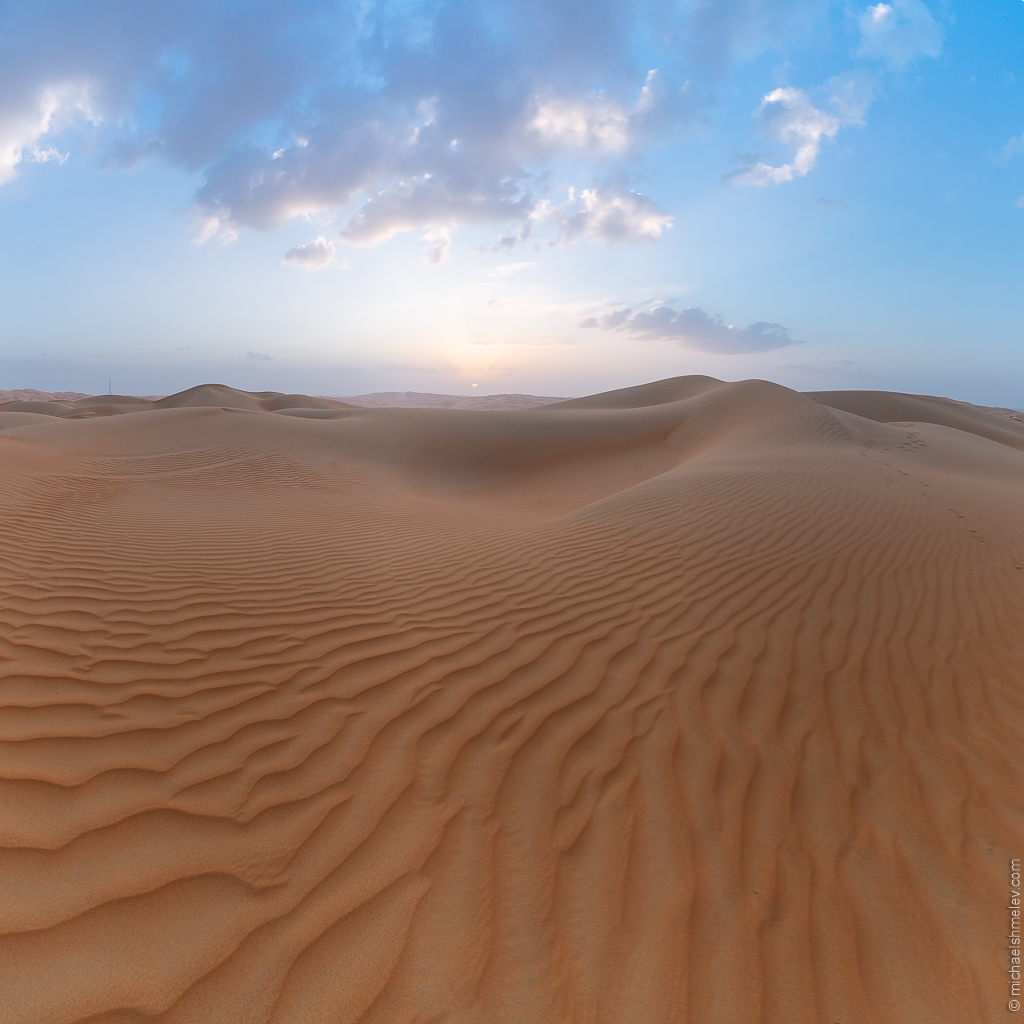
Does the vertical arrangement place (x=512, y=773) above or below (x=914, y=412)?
below

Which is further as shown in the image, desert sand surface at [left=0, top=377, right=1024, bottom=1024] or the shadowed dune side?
the shadowed dune side

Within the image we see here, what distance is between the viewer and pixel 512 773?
108 inches

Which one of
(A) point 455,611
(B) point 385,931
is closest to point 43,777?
(B) point 385,931

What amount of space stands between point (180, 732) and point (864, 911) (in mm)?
3251

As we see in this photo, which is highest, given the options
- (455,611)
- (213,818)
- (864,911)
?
(455,611)

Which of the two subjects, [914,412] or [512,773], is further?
[914,412]

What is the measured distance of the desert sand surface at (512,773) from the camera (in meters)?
1.90

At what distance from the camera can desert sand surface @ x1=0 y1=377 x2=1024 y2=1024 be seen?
190 cm

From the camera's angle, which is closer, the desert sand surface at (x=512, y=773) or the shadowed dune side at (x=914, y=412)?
the desert sand surface at (x=512, y=773)

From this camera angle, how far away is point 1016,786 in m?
2.93

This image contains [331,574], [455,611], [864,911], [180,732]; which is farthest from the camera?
[331,574]

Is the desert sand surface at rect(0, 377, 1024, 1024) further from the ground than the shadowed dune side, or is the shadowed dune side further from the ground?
the shadowed dune side

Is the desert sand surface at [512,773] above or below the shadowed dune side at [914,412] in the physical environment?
below

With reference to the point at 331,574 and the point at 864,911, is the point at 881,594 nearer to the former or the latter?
the point at 864,911
